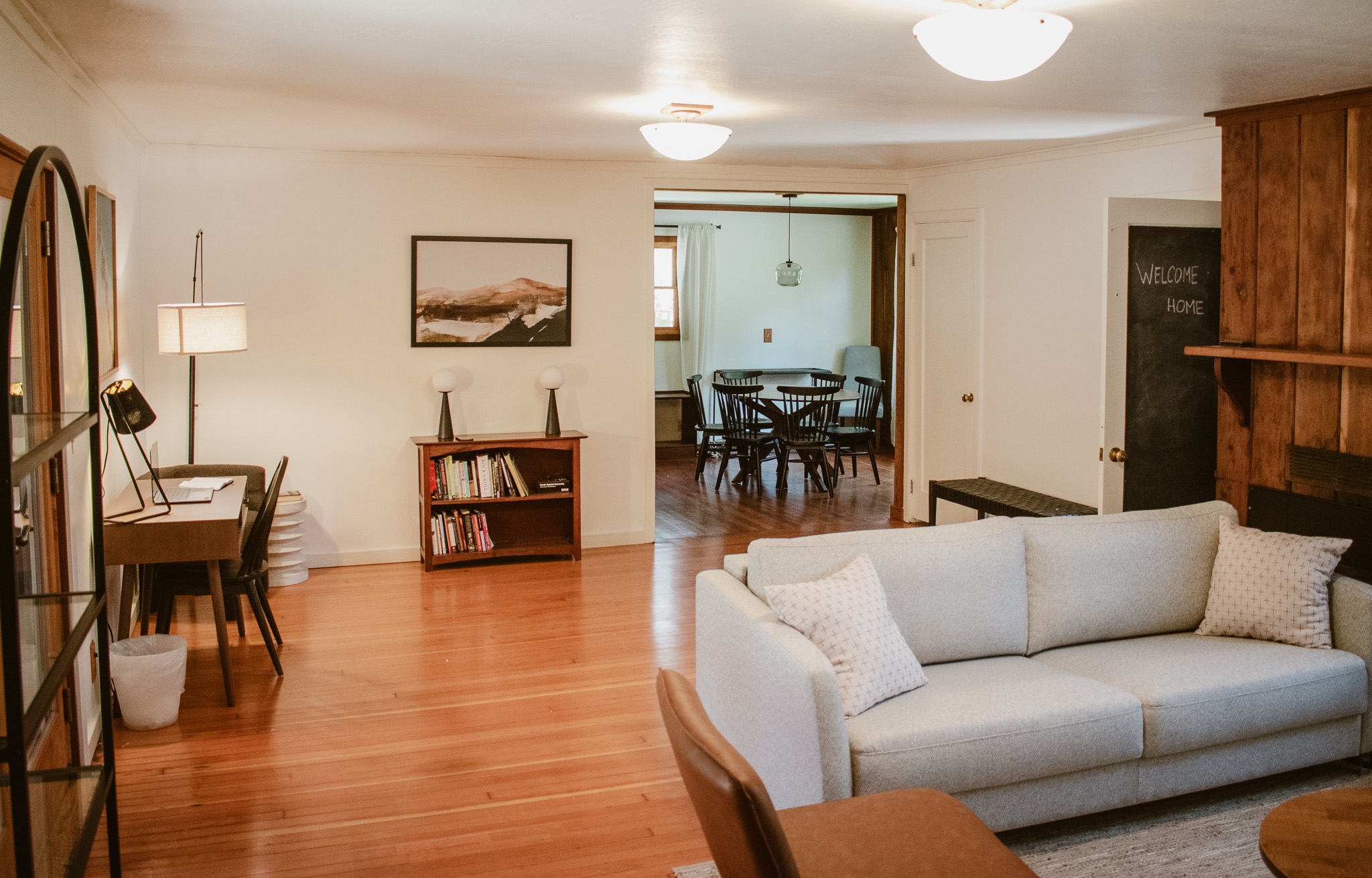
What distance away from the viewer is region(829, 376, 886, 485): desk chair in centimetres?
891

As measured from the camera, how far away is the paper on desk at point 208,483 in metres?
4.55

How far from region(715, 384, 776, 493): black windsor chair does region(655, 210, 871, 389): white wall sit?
1.83 m

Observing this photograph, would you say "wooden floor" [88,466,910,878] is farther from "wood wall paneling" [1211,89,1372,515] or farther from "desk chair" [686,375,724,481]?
"desk chair" [686,375,724,481]

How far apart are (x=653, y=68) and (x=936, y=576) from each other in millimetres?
1972

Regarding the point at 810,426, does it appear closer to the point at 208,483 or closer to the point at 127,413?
the point at 208,483

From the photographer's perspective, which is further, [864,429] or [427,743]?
[864,429]

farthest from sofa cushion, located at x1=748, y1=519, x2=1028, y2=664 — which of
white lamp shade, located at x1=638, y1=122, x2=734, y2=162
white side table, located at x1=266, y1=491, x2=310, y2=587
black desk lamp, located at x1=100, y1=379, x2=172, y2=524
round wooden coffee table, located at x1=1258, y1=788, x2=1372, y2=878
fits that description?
white side table, located at x1=266, y1=491, x2=310, y2=587

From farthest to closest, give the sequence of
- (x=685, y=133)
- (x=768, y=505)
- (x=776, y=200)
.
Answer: (x=776, y=200) → (x=768, y=505) → (x=685, y=133)

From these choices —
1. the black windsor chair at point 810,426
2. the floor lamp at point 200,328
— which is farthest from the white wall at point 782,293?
the floor lamp at point 200,328

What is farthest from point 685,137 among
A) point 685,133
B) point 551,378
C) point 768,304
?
point 768,304

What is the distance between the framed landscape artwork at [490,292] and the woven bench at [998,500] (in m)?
2.42

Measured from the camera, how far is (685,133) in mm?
4523

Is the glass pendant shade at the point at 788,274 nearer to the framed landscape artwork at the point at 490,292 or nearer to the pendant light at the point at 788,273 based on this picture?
the pendant light at the point at 788,273

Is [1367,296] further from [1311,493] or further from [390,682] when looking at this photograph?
[390,682]
